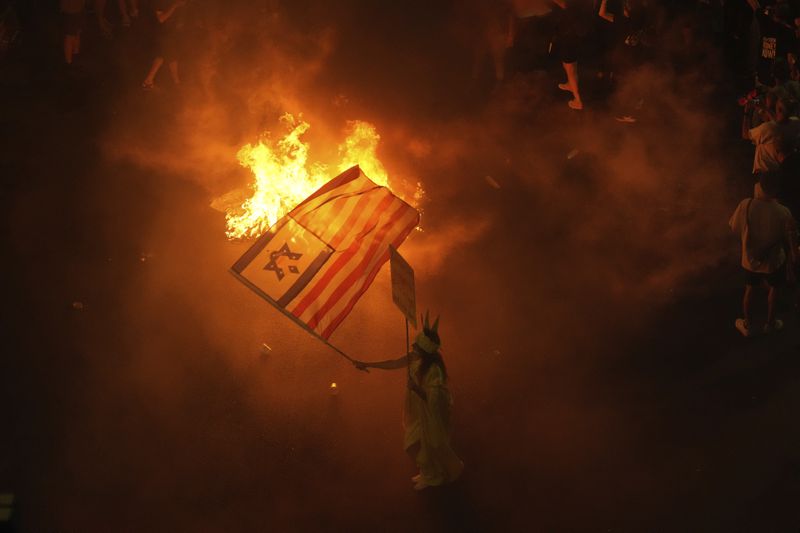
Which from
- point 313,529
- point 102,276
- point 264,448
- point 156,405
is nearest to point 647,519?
point 313,529

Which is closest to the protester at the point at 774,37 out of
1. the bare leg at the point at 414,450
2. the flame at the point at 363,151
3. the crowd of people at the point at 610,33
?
the crowd of people at the point at 610,33

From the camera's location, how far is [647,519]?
20.1 feet

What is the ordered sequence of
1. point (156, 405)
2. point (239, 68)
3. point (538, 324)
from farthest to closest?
point (239, 68)
point (538, 324)
point (156, 405)

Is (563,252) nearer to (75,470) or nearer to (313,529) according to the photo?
(313,529)

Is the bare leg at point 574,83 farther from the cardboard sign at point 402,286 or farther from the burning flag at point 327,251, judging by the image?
the cardboard sign at point 402,286

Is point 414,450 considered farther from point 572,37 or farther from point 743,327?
point 572,37

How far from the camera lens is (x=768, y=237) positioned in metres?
7.62

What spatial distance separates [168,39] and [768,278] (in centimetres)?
953

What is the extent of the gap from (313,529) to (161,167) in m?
6.23

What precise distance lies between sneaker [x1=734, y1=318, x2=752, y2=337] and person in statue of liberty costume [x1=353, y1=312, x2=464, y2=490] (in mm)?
3736

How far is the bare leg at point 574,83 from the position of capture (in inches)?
472

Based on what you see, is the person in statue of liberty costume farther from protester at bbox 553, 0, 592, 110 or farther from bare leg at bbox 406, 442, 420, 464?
protester at bbox 553, 0, 592, 110

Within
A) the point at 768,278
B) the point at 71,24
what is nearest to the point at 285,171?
the point at 71,24

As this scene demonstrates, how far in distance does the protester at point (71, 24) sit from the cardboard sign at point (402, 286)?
9.11 m
